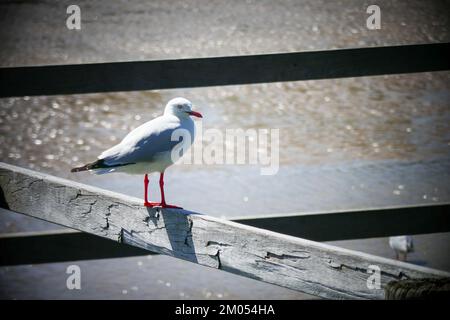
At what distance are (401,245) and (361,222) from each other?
56.3 inches

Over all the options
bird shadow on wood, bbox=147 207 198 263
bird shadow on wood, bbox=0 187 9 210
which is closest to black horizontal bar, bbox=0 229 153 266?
bird shadow on wood, bbox=0 187 9 210

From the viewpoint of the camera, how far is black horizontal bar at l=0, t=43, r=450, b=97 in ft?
8.63

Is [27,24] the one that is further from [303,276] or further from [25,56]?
[303,276]

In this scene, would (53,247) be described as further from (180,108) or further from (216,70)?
(216,70)

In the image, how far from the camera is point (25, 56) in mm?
7523

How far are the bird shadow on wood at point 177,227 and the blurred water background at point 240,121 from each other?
1819mm

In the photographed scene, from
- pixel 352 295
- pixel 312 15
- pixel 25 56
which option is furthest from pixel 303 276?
pixel 312 15

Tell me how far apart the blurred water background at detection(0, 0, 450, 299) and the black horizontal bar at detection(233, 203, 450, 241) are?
3.83ft

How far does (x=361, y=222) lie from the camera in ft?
9.12

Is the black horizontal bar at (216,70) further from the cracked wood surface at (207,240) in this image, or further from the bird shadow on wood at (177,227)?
the bird shadow on wood at (177,227)

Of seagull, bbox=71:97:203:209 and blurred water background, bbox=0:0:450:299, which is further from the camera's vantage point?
blurred water background, bbox=0:0:450:299

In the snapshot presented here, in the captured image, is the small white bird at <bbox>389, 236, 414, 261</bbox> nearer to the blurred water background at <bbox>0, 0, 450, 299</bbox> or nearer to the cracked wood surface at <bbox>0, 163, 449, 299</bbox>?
the blurred water background at <bbox>0, 0, 450, 299</bbox>

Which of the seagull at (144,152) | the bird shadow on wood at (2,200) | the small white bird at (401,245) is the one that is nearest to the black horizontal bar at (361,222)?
the seagull at (144,152)
